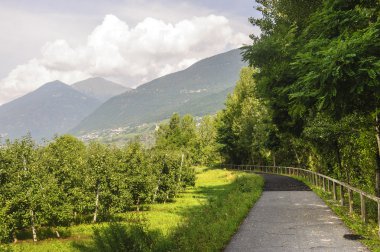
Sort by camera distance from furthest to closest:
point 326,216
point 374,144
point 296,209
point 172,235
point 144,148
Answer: point 144,148, point 296,209, point 374,144, point 326,216, point 172,235

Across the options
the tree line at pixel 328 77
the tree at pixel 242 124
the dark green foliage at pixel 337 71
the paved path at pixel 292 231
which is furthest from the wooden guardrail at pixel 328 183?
the tree at pixel 242 124

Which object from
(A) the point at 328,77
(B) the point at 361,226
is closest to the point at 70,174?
(B) the point at 361,226

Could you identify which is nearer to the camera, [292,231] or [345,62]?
[345,62]

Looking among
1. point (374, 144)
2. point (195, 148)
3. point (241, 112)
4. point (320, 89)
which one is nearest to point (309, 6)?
point (374, 144)

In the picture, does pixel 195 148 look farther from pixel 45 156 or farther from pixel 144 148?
pixel 45 156

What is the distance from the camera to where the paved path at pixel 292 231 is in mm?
9516

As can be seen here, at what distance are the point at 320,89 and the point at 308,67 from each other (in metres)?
0.97

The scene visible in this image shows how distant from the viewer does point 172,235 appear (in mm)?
9219

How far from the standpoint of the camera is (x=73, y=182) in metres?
23.9

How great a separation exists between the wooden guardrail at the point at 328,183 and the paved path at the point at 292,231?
85 cm

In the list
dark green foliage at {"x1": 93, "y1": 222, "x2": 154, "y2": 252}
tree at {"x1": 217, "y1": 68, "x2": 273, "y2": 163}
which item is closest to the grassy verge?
dark green foliage at {"x1": 93, "y1": 222, "x2": 154, "y2": 252}

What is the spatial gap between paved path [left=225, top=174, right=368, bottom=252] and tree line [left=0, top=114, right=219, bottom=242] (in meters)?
11.4

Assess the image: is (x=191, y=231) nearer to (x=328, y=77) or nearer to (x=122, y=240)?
(x=122, y=240)

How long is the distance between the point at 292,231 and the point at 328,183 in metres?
10.3
